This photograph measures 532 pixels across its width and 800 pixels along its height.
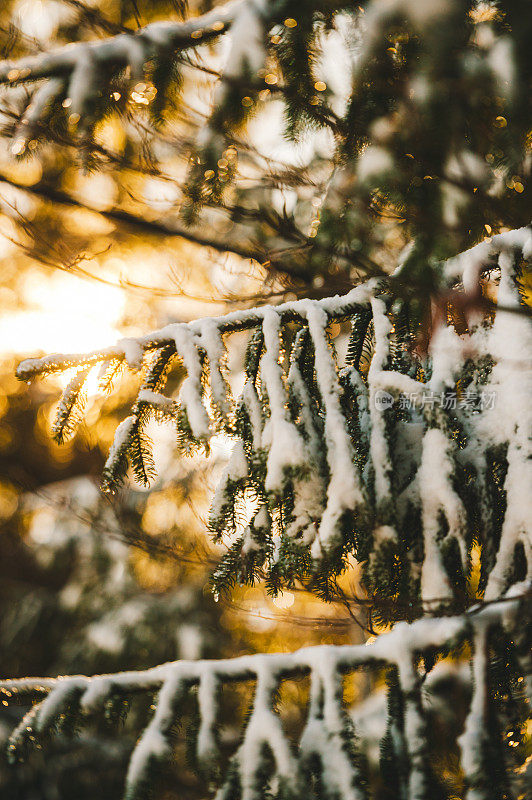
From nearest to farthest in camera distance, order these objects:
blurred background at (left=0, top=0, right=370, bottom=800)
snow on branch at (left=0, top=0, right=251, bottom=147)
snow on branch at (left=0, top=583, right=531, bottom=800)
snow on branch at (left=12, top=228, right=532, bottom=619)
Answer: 1. snow on branch at (left=0, top=583, right=531, bottom=800)
2. snow on branch at (left=12, top=228, right=532, bottom=619)
3. snow on branch at (left=0, top=0, right=251, bottom=147)
4. blurred background at (left=0, top=0, right=370, bottom=800)

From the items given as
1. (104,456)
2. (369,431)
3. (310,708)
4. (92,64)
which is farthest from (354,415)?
(104,456)

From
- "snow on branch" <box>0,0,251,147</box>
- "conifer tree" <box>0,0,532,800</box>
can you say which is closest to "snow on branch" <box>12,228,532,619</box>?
"conifer tree" <box>0,0,532,800</box>

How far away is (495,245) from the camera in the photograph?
1226 mm

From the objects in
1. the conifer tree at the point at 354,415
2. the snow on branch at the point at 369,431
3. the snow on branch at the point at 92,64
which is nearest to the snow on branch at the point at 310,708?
the conifer tree at the point at 354,415

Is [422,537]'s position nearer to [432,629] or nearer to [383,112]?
[432,629]

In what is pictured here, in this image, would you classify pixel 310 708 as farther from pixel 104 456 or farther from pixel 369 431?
pixel 104 456

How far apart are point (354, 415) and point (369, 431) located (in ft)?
0.35

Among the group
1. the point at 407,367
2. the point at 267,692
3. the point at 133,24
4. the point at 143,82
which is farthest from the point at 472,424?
the point at 133,24

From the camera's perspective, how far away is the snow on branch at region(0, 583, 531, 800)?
32.7 inches

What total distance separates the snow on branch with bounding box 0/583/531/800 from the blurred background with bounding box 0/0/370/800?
0.13 meters

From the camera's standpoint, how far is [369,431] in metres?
1.16

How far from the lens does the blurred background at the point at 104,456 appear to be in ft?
8.66

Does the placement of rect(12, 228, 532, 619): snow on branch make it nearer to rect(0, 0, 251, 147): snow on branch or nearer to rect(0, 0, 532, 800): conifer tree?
rect(0, 0, 532, 800): conifer tree

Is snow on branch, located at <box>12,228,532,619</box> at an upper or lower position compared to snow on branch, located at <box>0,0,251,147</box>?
lower
